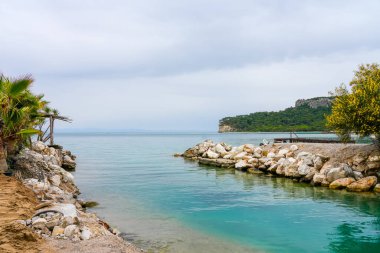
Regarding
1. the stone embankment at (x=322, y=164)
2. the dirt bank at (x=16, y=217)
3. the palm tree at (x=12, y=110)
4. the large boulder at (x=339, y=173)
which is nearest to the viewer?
the dirt bank at (x=16, y=217)

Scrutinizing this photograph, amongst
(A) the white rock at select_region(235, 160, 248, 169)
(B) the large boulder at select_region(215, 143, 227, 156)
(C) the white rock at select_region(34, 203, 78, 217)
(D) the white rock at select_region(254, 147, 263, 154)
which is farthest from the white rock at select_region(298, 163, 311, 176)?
(C) the white rock at select_region(34, 203, 78, 217)

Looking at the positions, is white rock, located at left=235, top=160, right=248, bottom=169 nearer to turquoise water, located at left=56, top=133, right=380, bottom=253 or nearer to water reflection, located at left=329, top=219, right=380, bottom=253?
turquoise water, located at left=56, top=133, right=380, bottom=253

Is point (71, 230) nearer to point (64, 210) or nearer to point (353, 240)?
point (64, 210)

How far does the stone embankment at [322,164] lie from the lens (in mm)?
26042

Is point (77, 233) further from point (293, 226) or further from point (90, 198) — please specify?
point (90, 198)

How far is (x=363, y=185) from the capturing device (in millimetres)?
24750

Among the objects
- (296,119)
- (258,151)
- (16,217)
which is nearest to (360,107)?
(258,151)

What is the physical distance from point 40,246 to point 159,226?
7.71 meters

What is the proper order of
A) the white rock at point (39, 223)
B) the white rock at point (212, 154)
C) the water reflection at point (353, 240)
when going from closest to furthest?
the white rock at point (39, 223) → the water reflection at point (353, 240) → the white rock at point (212, 154)

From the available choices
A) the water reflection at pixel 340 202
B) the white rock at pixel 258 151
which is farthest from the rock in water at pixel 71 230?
the white rock at pixel 258 151

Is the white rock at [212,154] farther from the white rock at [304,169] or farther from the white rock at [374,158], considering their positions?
the white rock at [374,158]

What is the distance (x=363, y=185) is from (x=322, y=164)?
5561 millimetres

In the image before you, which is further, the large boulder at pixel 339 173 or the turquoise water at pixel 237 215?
the large boulder at pixel 339 173

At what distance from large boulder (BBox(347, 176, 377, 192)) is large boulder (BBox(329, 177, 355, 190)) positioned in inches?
17.9
